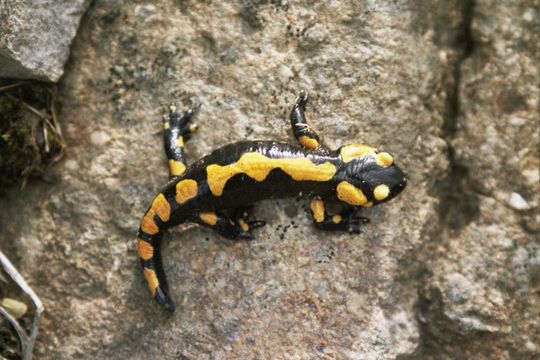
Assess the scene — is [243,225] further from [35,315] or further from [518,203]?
[518,203]

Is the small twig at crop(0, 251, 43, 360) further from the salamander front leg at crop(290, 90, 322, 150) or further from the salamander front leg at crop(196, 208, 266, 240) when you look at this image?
the salamander front leg at crop(290, 90, 322, 150)

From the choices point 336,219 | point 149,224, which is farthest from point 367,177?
point 149,224

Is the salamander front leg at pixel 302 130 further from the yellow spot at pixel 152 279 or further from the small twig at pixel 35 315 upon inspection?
the small twig at pixel 35 315

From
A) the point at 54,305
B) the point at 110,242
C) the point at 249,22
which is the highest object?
the point at 249,22

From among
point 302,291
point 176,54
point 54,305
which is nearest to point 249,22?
point 176,54

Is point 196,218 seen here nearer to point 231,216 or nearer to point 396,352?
point 231,216

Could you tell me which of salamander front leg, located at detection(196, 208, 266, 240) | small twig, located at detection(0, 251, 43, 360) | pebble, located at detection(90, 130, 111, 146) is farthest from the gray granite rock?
small twig, located at detection(0, 251, 43, 360)
